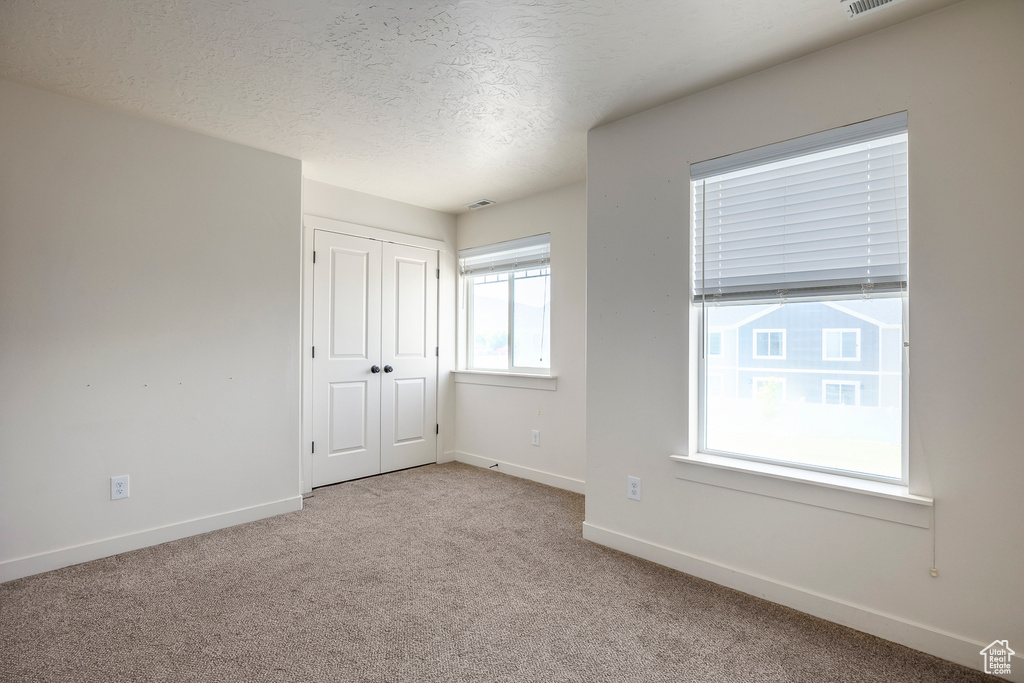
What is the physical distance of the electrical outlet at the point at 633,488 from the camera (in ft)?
8.95

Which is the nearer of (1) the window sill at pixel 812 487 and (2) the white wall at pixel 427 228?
(1) the window sill at pixel 812 487

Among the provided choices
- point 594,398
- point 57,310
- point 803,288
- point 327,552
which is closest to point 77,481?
point 57,310

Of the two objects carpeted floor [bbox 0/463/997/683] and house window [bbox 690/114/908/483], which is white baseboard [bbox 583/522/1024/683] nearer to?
carpeted floor [bbox 0/463/997/683]

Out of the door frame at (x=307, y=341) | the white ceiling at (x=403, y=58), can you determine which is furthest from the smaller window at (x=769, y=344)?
the door frame at (x=307, y=341)

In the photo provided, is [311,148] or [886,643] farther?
[311,148]

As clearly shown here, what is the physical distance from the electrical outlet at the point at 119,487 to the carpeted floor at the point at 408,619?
0.33 m

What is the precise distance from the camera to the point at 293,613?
6.95 ft

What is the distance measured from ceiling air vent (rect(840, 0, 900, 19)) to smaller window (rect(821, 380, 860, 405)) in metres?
1.48

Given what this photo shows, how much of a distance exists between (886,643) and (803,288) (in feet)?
4.86

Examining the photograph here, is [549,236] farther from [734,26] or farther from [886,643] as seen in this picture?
[886,643]

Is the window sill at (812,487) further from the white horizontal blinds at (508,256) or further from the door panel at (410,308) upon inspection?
the door panel at (410,308)

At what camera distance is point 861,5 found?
1.83 meters
